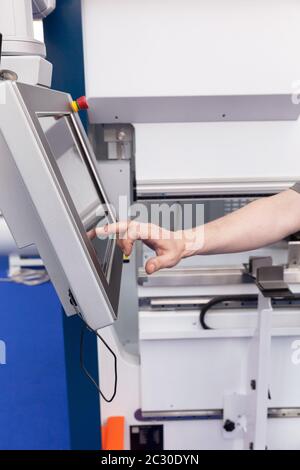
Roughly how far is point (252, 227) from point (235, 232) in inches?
2.5

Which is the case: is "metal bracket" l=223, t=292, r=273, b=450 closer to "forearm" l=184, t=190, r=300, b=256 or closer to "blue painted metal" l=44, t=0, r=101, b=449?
"forearm" l=184, t=190, r=300, b=256

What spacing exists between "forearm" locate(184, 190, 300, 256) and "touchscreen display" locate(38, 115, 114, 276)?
30cm

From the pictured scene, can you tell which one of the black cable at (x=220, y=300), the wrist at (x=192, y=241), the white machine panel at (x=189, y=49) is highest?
the white machine panel at (x=189, y=49)

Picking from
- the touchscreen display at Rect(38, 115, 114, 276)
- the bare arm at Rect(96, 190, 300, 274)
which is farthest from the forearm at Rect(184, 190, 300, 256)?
the touchscreen display at Rect(38, 115, 114, 276)

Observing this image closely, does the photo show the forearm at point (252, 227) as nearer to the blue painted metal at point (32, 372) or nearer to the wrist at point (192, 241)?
the wrist at point (192, 241)

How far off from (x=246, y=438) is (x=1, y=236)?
1.29m

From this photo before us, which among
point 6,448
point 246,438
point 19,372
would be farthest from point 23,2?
point 246,438

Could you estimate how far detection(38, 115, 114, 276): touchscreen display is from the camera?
0.76m

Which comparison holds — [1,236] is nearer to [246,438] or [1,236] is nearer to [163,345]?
[163,345]

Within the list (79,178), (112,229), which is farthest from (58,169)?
(79,178)

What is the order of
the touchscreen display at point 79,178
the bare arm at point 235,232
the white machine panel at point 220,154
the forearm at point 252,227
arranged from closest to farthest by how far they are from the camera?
the touchscreen display at point 79,178
the bare arm at point 235,232
the forearm at point 252,227
the white machine panel at point 220,154

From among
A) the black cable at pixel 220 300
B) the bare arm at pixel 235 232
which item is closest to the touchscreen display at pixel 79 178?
the bare arm at pixel 235 232

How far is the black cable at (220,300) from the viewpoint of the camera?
1.48 meters

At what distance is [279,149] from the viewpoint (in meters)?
1.40
